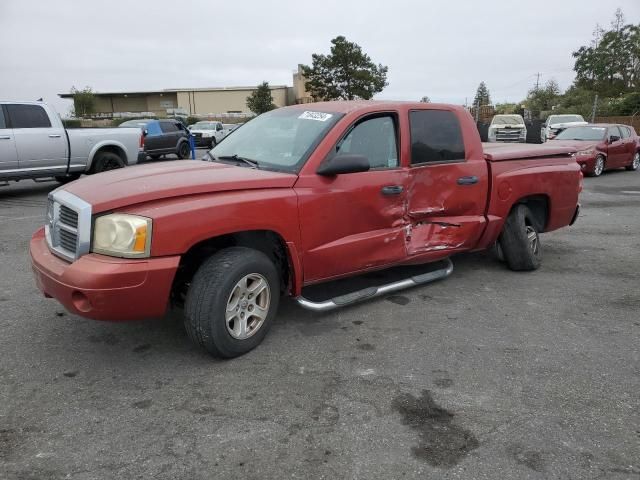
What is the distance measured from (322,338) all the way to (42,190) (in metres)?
10.6

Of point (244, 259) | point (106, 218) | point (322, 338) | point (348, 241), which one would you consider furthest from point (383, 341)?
point (106, 218)

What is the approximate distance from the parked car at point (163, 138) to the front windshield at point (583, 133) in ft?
43.6

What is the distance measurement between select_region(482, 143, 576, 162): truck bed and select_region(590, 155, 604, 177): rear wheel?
33.6 feet

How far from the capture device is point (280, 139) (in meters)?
4.29

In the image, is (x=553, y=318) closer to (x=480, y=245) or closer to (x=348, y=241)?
(x=480, y=245)

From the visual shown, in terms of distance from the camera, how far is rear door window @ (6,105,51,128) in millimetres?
10086

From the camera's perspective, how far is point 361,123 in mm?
4281

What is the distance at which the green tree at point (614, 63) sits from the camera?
160ft

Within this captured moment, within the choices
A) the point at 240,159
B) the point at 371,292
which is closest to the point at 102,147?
the point at 240,159

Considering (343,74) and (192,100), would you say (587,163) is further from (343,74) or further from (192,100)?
(192,100)

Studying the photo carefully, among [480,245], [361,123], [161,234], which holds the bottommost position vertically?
[480,245]

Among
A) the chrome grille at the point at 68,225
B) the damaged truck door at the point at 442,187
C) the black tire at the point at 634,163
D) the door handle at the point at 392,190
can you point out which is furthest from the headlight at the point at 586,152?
the chrome grille at the point at 68,225

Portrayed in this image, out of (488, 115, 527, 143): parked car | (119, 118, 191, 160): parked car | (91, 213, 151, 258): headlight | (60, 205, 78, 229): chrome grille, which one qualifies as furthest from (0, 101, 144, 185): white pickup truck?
(488, 115, 527, 143): parked car

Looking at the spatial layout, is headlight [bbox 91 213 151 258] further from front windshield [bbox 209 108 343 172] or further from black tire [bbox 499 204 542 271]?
black tire [bbox 499 204 542 271]
